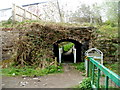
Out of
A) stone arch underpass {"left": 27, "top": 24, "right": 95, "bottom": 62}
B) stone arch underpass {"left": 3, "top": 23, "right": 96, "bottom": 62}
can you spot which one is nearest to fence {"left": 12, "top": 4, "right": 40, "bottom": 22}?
stone arch underpass {"left": 3, "top": 23, "right": 96, "bottom": 62}

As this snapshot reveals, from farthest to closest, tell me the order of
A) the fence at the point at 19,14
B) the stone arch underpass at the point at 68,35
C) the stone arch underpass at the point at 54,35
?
the fence at the point at 19,14, the stone arch underpass at the point at 68,35, the stone arch underpass at the point at 54,35

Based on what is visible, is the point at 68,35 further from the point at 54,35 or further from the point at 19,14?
the point at 19,14

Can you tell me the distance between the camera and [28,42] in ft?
27.9

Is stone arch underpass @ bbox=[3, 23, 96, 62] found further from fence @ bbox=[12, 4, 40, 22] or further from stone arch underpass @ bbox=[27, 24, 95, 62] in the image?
fence @ bbox=[12, 4, 40, 22]

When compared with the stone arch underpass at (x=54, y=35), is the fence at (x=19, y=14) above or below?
above

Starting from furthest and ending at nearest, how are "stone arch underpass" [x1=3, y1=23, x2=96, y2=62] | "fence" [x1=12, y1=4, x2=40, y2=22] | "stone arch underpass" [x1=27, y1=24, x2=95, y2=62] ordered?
1. "fence" [x1=12, y1=4, x2=40, y2=22]
2. "stone arch underpass" [x1=27, y1=24, x2=95, y2=62]
3. "stone arch underpass" [x1=3, y1=23, x2=96, y2=62]

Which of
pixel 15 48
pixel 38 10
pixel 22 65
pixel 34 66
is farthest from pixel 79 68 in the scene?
pixel 38 10

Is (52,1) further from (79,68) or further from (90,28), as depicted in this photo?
(79,68)

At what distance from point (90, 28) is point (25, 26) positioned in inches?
170

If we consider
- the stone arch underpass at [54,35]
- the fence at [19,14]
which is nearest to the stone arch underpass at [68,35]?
the stone arch underpass at [54,35]

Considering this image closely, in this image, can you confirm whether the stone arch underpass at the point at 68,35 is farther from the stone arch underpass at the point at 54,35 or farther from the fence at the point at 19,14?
the fence at the point at 19,14

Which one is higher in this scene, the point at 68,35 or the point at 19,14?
the point at 19,14

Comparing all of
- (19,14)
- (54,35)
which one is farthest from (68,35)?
(19,14)

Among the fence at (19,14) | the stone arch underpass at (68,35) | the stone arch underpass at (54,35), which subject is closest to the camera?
the stone arch underpass at (54,35)
